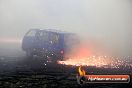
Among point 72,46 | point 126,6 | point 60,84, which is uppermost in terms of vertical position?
point 126,6

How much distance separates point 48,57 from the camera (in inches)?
752

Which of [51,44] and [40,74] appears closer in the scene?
[40,74]

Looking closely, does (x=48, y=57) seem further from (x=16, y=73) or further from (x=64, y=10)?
(x=64, y=10)

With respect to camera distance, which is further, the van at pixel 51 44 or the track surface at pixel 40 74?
the van at pixel 51 44

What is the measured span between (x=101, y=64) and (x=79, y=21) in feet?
83.9

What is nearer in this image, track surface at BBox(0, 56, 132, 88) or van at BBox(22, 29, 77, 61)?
track surface at BBox(0, 56, 132, 88)

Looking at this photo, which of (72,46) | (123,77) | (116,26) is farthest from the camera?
(116,26)

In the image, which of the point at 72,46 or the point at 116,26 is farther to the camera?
the point at 116,26

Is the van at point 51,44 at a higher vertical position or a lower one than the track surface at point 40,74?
higher

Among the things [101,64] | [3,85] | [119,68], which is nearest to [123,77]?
[3,85]

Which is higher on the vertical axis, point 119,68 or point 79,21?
point 79,21

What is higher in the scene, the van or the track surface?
the van

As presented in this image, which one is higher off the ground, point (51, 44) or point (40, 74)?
point (51, 44)

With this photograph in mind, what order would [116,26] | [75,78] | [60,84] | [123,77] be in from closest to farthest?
1. [123,77]
2. [60,84]
3. [75,78]
4. [116,26]
